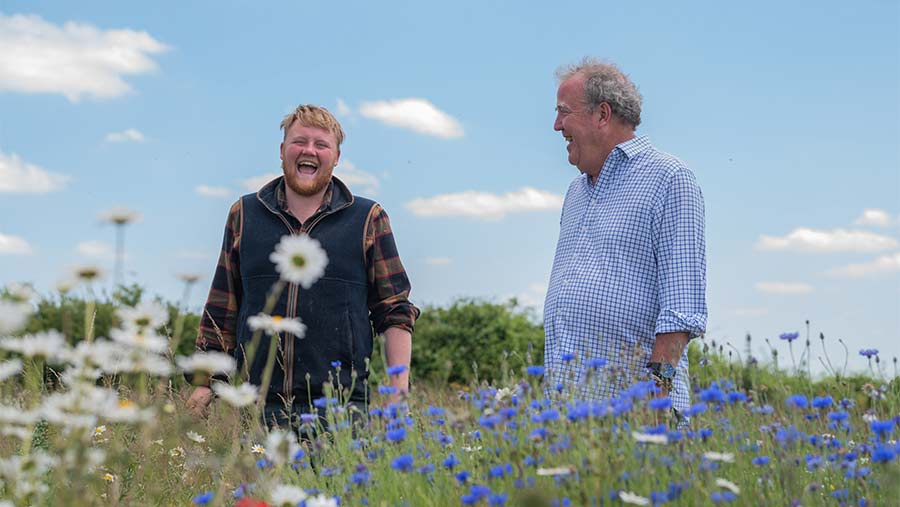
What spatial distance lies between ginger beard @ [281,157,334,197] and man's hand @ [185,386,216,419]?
117 centimetres

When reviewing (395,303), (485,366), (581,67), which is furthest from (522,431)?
(485,366)

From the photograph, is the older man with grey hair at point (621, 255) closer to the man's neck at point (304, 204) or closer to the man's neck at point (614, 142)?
the man's neck at point (614, 142)

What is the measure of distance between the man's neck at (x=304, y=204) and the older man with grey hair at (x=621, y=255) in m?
1.28

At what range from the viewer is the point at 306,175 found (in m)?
4.82

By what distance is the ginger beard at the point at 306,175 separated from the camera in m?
4.81

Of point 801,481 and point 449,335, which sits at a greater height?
point 449,335

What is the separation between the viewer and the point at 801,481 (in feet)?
10.4

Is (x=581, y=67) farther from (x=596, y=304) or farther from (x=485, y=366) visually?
(x=485, y=366)

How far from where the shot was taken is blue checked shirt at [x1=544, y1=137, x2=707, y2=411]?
400cm

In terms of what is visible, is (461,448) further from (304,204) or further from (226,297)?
(226,297)

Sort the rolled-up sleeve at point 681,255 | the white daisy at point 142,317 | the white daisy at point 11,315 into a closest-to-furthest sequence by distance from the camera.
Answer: the white daisy at point 11,315 < the white daisy at point 142,317 < the rolled-up sleeve at point 681,255

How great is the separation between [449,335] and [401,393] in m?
7.40

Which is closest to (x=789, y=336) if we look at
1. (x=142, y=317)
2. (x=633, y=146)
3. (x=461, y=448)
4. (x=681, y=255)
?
(x=681, y=255)

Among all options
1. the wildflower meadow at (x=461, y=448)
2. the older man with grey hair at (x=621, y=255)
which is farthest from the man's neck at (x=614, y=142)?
the wildflower meadow at (x=461, y=448)
